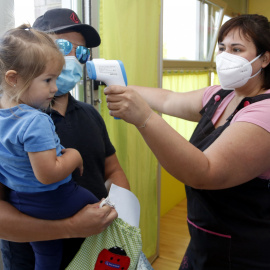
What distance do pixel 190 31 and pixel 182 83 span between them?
0.80 meters

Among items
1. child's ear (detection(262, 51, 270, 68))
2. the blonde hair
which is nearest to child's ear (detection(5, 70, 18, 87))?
the blonde hair

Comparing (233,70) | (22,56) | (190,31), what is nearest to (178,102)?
(233,70)

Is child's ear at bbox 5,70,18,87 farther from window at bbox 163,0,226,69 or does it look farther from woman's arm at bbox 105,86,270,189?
window at bbox 163,0,226,69

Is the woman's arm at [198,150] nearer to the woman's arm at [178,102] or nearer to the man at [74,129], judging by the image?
the man at [74,129]

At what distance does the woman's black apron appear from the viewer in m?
1.14

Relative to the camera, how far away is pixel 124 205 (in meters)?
A: 1.10

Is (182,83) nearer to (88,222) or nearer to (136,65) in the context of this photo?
(136,65)

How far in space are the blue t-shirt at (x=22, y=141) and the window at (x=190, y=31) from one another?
2.46m

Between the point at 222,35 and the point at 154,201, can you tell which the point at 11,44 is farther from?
the point at 154,201

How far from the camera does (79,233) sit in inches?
38.6

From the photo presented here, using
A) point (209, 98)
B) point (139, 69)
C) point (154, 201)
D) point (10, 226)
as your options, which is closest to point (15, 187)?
point (10, 226)

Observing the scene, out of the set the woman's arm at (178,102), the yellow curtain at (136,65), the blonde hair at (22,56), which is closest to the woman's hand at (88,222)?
the blonde hair at (22,56)

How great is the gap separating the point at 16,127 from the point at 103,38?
3.54ft

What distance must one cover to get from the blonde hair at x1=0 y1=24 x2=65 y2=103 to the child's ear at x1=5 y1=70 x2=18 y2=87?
0.01m
